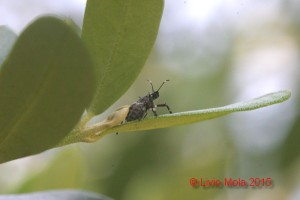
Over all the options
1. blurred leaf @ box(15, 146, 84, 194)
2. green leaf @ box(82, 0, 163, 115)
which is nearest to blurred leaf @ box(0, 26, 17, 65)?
green leaf @ box(82, 0, 163, 115)

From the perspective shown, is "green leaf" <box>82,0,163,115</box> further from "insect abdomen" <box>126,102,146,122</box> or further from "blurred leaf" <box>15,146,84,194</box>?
"blurred leaf" <box>15,146,84,194</box>

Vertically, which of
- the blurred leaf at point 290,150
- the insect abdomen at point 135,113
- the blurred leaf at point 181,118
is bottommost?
the blurred leaf at point 290,150

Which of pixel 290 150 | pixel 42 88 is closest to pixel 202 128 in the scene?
pixel 290 150

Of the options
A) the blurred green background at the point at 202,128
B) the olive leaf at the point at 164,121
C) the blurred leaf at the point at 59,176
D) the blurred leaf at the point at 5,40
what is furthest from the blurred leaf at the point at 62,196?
the blurred leaf at the point at 59,176

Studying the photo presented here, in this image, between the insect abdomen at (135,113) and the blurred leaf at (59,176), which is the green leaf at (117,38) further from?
the blurred leaf at (59,176)

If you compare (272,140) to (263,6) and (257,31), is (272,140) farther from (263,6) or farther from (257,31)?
(263,6)

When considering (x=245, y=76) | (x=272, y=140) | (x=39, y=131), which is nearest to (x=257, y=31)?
(x=245, y=76)
